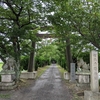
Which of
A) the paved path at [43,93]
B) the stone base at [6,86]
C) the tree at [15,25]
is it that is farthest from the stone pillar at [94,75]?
the stone base at [6,86]

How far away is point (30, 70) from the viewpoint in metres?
14.6

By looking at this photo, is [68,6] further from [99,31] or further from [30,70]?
[30,70]

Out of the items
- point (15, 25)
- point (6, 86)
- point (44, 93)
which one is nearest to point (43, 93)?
point (44, 93)

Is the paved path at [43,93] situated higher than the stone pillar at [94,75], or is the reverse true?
the stone pillar at [94,75]

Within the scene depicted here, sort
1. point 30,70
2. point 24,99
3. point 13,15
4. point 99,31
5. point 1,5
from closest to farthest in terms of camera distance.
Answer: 1. point 24,99
2. point 99,31
3. point 1,5
4. point 13,15
5. point 30,70

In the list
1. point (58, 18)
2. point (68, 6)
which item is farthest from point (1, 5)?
point (68, 6)

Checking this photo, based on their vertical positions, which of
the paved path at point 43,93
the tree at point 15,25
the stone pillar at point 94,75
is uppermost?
the tree at point 15,25

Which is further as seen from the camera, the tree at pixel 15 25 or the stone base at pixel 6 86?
the tree at pixel 15 25

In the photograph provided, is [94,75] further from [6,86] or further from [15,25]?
[15,25]

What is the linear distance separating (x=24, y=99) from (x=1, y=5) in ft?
16.7

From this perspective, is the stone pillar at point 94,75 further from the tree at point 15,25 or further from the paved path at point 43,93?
the tree at point 15,25

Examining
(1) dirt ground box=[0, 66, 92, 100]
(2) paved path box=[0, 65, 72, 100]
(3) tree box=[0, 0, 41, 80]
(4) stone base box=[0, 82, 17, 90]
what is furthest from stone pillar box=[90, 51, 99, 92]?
(4) stone base box=[0, 82, 17, 90]

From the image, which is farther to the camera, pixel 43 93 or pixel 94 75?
pixel 43 93

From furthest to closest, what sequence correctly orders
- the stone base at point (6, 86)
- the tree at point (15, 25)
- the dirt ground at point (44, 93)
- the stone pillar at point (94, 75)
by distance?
the tree at point (15, 25), the stone base at point (6, 86), the dirt ground at point (44, 93), the stone pillar at point (94, 75)
